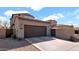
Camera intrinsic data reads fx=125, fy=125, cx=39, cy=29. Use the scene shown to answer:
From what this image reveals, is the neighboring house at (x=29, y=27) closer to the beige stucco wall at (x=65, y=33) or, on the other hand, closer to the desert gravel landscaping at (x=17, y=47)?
the beige stucco wall at (x=65, y=33)

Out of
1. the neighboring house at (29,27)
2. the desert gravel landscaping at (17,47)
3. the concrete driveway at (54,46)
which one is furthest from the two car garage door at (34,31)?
the desert gravel landscaping at (17,47)

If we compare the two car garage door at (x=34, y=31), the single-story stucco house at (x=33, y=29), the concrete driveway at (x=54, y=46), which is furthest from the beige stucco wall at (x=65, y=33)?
the concrete driveway at (x=54, y=46)

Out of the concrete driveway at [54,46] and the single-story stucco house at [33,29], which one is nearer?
the concrete driveway at [54,46]

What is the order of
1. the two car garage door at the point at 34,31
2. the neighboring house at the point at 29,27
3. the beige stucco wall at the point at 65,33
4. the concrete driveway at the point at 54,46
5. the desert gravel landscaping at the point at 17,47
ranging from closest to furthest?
the desert gravel landscaping at the point at 17,47 → the concrete driveway at the point at 54,46 → the neighboring house at the point at 29,27 → the two car garage door at the point at 34,31 → the beige stucco wall at the point at 65,33

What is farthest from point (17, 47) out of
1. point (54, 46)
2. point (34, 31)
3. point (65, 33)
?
point (65, 33)

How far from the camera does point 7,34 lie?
24.4m

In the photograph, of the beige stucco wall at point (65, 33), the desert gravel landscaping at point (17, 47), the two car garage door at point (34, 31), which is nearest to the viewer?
the desert gravel landscaping at point (17, 47)

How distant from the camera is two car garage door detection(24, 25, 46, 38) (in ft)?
66.3

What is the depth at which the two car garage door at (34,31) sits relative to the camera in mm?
20219

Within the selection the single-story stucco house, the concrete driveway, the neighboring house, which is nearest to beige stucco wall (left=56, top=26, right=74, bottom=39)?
the single-story stucco house

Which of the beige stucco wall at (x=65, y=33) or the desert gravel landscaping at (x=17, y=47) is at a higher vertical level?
the beige stucco wall at (x=65, y=33)
